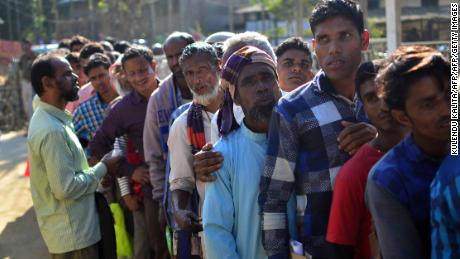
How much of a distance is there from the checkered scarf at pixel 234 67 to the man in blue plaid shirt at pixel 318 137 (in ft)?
0.87

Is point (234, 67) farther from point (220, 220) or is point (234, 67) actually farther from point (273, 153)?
point (220, 220)

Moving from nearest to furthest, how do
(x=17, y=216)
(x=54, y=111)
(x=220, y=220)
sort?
1. (x=220, y=220)
2. (x=54, y=111)
3. (x=17, y=216)

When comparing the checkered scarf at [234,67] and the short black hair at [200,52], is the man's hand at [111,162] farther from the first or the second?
the checkered scarf at [234,67]

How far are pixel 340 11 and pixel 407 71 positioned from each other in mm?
775

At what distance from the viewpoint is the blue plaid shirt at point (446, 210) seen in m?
1.55

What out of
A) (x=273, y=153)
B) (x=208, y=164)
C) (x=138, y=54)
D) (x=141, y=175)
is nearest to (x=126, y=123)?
(x=141, y=175)

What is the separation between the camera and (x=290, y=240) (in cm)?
237

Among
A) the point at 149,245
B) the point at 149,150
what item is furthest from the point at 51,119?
the point at 149,245

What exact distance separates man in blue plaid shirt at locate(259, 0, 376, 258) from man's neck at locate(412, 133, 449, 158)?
0.40 m

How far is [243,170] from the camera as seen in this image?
2.50 m

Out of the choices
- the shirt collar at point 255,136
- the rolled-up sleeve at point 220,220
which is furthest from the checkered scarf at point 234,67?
the rolled-up sleeve at point 220,220

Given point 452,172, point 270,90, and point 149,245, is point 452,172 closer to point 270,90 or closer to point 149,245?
point 270,90

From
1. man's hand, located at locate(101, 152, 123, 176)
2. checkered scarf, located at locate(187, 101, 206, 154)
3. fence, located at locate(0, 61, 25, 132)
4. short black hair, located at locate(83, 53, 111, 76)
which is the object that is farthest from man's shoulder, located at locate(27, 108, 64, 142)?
fence, located at locate(0, 61, 25, 132)

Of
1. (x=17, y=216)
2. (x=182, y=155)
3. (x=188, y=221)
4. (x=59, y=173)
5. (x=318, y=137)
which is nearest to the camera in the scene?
(x=318, y=137)
